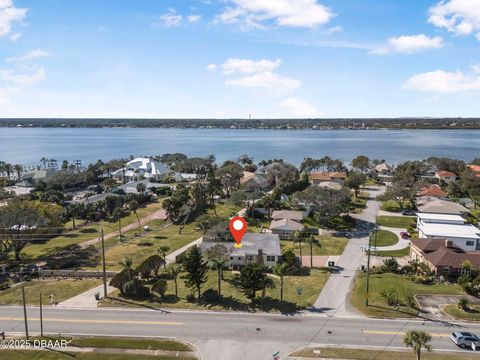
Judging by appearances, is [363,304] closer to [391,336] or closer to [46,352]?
[391,336]

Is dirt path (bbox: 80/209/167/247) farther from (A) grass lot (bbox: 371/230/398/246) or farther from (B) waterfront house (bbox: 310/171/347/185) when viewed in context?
(B) waterfront house (bbox: 310/171/347/185)

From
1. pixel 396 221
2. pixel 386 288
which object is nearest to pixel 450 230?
pixel 396 221

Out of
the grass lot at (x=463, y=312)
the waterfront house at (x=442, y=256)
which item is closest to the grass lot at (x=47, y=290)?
the grass lot at (x=463, y=312)

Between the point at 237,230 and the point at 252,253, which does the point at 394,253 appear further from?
the point at 237,230

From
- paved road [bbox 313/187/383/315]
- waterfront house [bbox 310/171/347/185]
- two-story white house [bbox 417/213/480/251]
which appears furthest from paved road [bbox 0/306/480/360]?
waterfront house [bbox 310/171/347/185]

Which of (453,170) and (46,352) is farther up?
(453,170)

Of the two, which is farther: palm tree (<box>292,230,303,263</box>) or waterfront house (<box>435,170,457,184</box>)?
waterfront house (<box>435,170,457,184</box>)

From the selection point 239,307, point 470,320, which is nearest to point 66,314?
point 239,307
